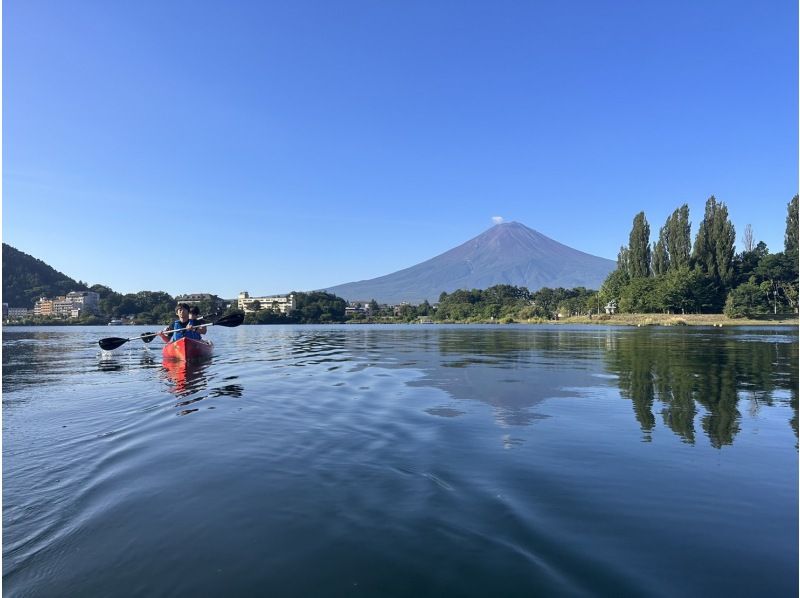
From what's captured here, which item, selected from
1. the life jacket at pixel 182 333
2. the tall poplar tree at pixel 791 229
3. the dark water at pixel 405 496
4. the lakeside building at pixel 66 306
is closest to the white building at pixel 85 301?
the lakeside building at pixel 66 306

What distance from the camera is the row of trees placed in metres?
77.4

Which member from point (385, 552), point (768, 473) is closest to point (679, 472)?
point (768, 473)

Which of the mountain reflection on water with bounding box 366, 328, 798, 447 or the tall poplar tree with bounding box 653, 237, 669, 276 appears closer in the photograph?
the mountain reflection on water with bounding box 366, 328, 798, 447

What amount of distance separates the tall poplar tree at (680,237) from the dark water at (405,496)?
85.0m

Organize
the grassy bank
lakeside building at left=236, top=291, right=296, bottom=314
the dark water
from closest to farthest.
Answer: the dark water < the grassy bank < lakeside building at left=236, top=291, right=296, bottom=314

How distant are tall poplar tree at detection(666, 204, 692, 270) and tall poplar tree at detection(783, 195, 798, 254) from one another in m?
15.7

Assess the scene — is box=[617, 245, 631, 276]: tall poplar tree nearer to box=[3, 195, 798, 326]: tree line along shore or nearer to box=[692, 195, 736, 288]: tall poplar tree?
box=[3, 195, 798, 326]: tree line along shore

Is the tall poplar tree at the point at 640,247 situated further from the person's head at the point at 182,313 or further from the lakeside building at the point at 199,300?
the lakeside building at the point at 199,300

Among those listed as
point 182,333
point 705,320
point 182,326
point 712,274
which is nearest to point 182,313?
point 182,326

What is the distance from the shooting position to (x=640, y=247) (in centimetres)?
9262

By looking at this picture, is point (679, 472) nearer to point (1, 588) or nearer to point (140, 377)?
point (1, 588)

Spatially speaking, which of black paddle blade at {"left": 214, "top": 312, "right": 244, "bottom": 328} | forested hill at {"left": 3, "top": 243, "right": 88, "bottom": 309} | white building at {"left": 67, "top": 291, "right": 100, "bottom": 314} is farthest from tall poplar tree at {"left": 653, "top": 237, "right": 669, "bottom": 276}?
forested hill at {"left": 3, "top": 243, "right": 88, "bottom": 309}

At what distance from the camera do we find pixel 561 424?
891 centimetres

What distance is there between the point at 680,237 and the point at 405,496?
317ft
